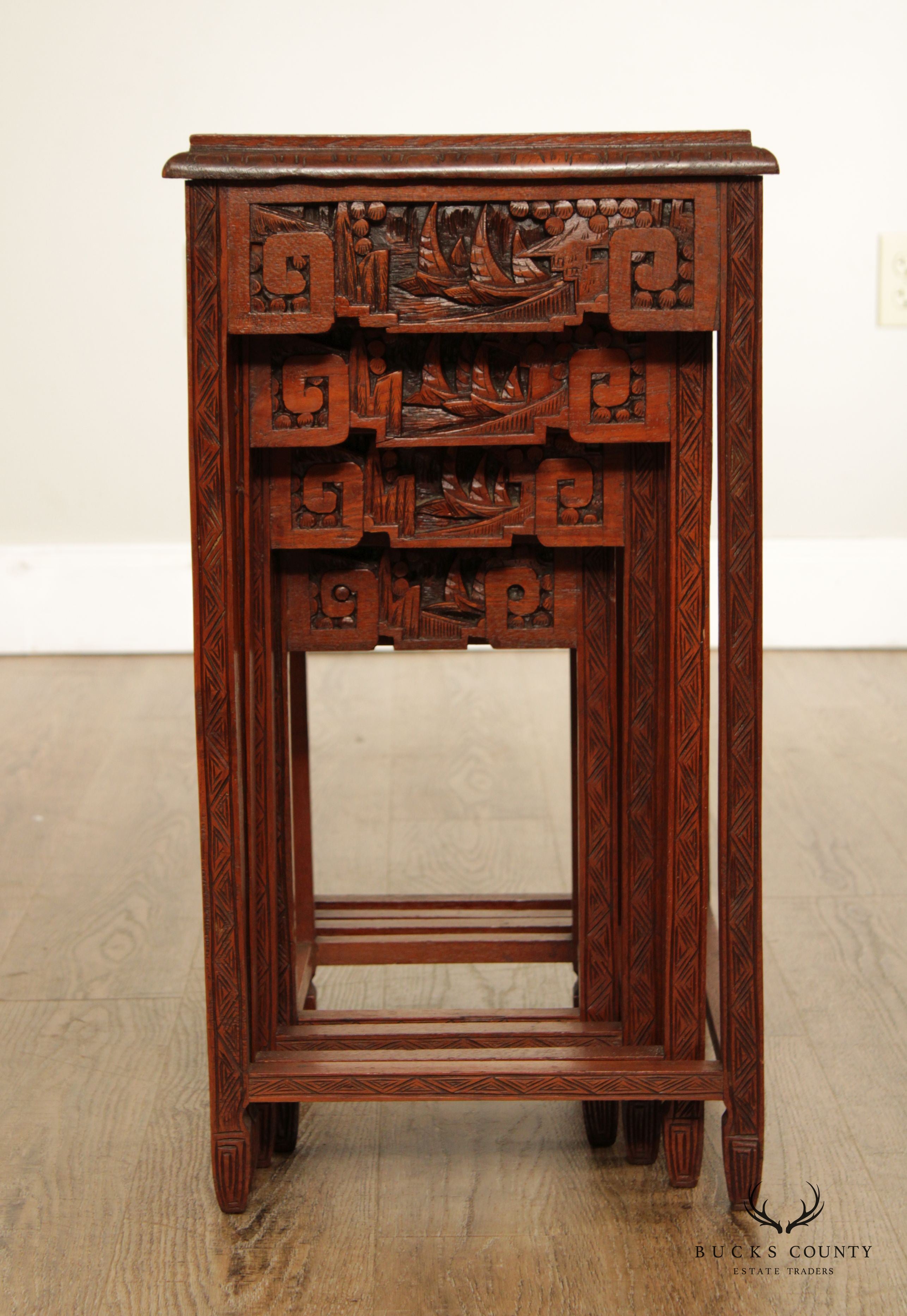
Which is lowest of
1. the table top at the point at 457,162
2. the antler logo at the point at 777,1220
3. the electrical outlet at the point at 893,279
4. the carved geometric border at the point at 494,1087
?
the antler logo at the point at 777,1220

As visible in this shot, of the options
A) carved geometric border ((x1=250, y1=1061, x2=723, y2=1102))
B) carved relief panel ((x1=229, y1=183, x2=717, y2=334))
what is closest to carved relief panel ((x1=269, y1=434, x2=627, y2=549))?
carved relief panel ((x1=229, y1=183, x2=717, y2=334))

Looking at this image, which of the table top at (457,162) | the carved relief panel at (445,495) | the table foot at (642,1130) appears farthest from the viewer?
the table foot at (642,1130)

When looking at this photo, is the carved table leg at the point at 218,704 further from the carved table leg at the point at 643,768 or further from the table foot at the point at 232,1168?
the carved table leg at the point at 643,768

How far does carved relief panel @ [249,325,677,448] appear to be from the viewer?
3.31ft

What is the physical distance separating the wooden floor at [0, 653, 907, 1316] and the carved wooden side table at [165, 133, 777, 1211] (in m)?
0.07

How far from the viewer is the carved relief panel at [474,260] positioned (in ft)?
3.13

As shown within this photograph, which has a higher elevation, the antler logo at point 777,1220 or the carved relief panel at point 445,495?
the carved relief panel at point 445,495

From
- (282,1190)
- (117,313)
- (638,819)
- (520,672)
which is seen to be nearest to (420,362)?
(638,819)

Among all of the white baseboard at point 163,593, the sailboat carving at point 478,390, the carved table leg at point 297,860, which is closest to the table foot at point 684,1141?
the carved table leg at point 297,860

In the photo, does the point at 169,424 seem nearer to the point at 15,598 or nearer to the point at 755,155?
the point at 15,598

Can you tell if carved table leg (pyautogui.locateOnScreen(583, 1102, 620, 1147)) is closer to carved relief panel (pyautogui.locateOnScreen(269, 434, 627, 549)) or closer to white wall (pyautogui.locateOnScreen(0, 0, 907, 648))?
carved relief panel (pyautogui.locateOnScreen(269, 434, 627, 549))

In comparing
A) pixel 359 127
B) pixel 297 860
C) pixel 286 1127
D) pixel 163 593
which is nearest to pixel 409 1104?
pixel 286 1127

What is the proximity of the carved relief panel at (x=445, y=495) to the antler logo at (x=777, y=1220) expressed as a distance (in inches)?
21.5

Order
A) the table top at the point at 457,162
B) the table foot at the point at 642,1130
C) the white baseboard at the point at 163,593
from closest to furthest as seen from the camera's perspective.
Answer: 1. the table top at the point at 457,162
2. the table foot at the point at 642,1130
3. the white baseboard at the point at 163,593
